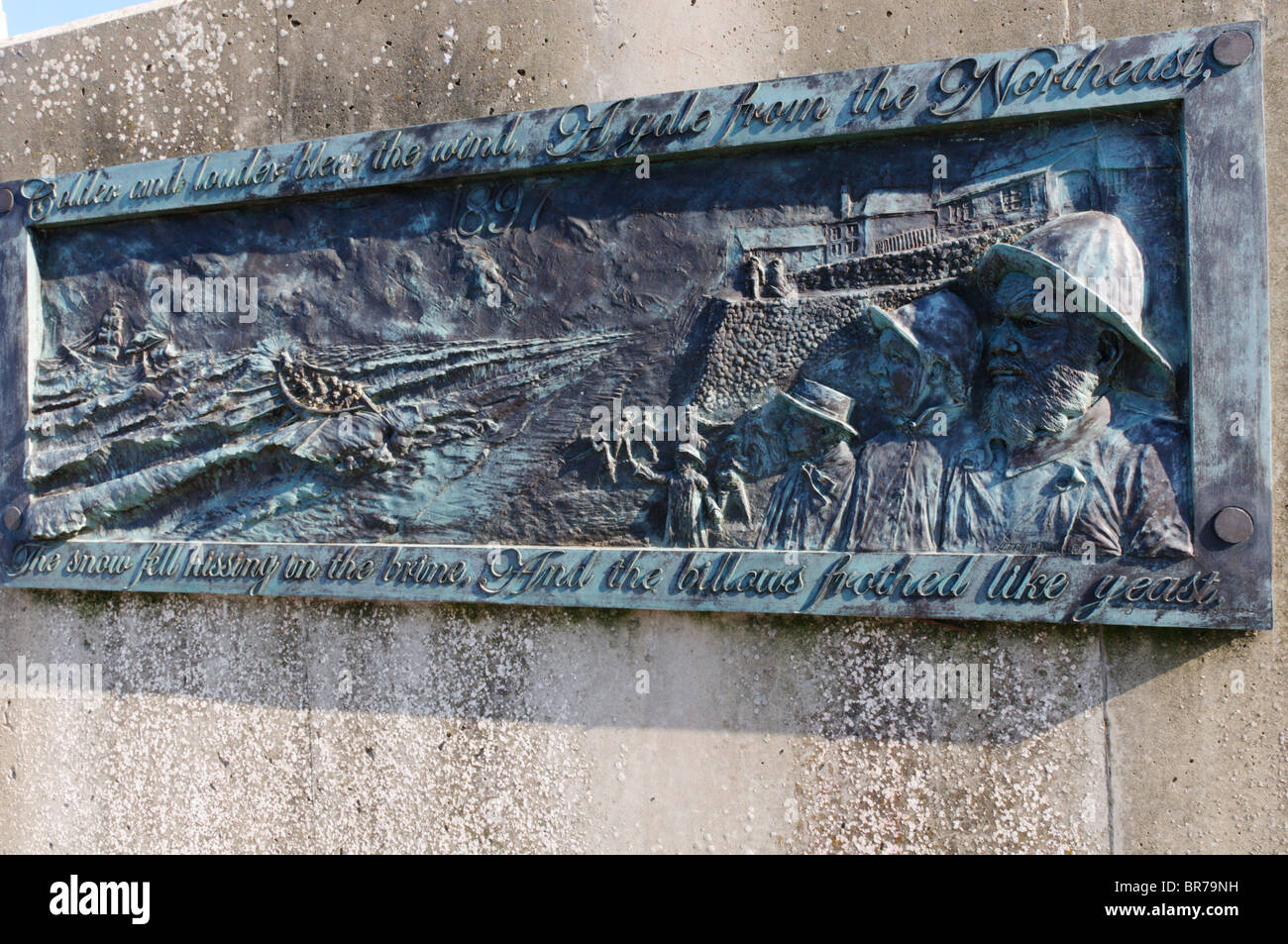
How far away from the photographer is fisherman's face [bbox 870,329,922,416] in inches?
116

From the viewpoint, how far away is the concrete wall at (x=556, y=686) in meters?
2.94

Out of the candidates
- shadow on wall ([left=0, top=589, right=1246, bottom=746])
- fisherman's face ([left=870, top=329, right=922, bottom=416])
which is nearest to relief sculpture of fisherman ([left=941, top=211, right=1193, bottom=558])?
fisherman's face ([left=870, top=329, right=922, bottom=416])

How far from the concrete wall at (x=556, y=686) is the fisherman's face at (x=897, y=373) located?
799 mm

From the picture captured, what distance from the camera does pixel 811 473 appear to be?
9.96ft

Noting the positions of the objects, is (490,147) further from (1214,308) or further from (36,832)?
(36,832)

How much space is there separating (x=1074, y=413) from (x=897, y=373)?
0.57 metres

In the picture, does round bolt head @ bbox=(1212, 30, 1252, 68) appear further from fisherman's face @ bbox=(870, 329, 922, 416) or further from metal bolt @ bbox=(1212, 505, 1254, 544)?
metal bolt @ bbox=(1212, 505, 1254, 544)

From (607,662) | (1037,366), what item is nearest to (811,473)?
(1037,366)

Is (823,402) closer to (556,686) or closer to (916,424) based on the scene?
(916,424)

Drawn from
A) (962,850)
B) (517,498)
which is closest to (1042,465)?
(962,850)

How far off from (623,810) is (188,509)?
2.27m

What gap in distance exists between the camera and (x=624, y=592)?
3154 millimetres

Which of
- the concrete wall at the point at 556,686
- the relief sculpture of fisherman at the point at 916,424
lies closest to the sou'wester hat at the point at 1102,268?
the relief sculpture of fisherman at the point at 916,424

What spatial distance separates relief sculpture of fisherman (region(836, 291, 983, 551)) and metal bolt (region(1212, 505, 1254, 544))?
2.48 feet
